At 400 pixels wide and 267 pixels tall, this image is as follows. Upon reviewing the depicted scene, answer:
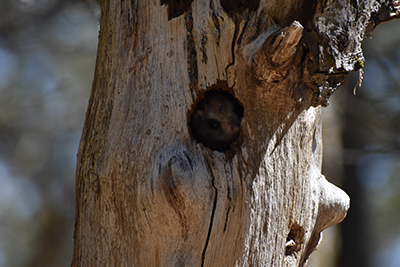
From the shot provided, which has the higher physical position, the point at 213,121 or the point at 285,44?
the point at 285,44

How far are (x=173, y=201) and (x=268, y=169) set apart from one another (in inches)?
10.8

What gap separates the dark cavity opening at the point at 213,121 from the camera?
1.14 meters

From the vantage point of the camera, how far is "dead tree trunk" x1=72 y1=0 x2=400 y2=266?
1.02m

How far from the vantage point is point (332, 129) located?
4.68 m

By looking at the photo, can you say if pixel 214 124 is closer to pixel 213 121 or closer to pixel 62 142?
pixel 213 121

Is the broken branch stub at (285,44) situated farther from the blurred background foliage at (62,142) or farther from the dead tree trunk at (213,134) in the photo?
the blurred background foliage at (62,142)

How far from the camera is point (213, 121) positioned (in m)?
1.13

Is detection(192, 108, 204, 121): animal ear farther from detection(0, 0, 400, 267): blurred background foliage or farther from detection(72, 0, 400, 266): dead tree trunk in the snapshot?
detection(0, 0, 400, 267): blurred background foliage

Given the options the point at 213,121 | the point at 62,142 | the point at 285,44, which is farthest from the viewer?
the point at 62,142

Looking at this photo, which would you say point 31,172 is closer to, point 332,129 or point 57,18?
point 57,18

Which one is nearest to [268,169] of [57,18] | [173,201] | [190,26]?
[173,201]

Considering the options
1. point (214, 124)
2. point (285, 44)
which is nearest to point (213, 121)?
point (214, 124)

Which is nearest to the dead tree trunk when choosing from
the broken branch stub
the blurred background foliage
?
the broken branch stub

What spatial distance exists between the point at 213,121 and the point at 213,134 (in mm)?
47
